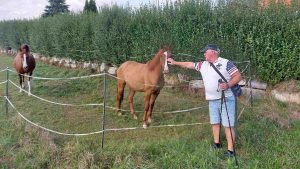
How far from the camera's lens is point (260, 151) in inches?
224

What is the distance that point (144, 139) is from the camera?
6.47 meters

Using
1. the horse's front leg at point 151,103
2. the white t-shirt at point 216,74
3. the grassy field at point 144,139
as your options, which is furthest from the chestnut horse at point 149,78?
the white t-shirt at point 216,74

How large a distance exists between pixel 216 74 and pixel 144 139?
1.90 m

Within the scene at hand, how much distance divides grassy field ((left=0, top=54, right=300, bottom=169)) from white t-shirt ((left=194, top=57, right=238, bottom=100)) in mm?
877

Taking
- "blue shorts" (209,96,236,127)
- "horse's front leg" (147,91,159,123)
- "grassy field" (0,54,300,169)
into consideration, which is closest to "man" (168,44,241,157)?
"blue shorts" (209,96,236,127)

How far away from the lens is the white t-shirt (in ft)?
17.5

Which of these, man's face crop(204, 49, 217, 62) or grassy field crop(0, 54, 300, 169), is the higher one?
man's face crop(204, 49, 217, 62)

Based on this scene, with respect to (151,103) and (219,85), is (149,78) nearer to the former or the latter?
(151,103)

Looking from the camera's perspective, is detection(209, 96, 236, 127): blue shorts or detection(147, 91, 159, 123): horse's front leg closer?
detection(209, 96, 236, 127): blue shorts

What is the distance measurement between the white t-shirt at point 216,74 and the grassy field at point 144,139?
877 millimetres

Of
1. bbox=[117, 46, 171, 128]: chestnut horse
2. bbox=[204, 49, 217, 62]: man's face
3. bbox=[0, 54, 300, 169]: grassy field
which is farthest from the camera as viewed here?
bbox=[117, 46, 171, 128]: chestnut horse

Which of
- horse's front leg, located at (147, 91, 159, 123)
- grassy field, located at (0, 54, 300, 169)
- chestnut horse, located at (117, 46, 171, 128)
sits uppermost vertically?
chestnut horse, located at (117, 46, 171, 128)

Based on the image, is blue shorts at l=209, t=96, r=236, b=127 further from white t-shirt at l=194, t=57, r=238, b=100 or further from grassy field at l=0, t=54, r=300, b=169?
grassy field at l=0, t=54, r=300, b=169

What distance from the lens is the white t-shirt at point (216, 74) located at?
534cm
